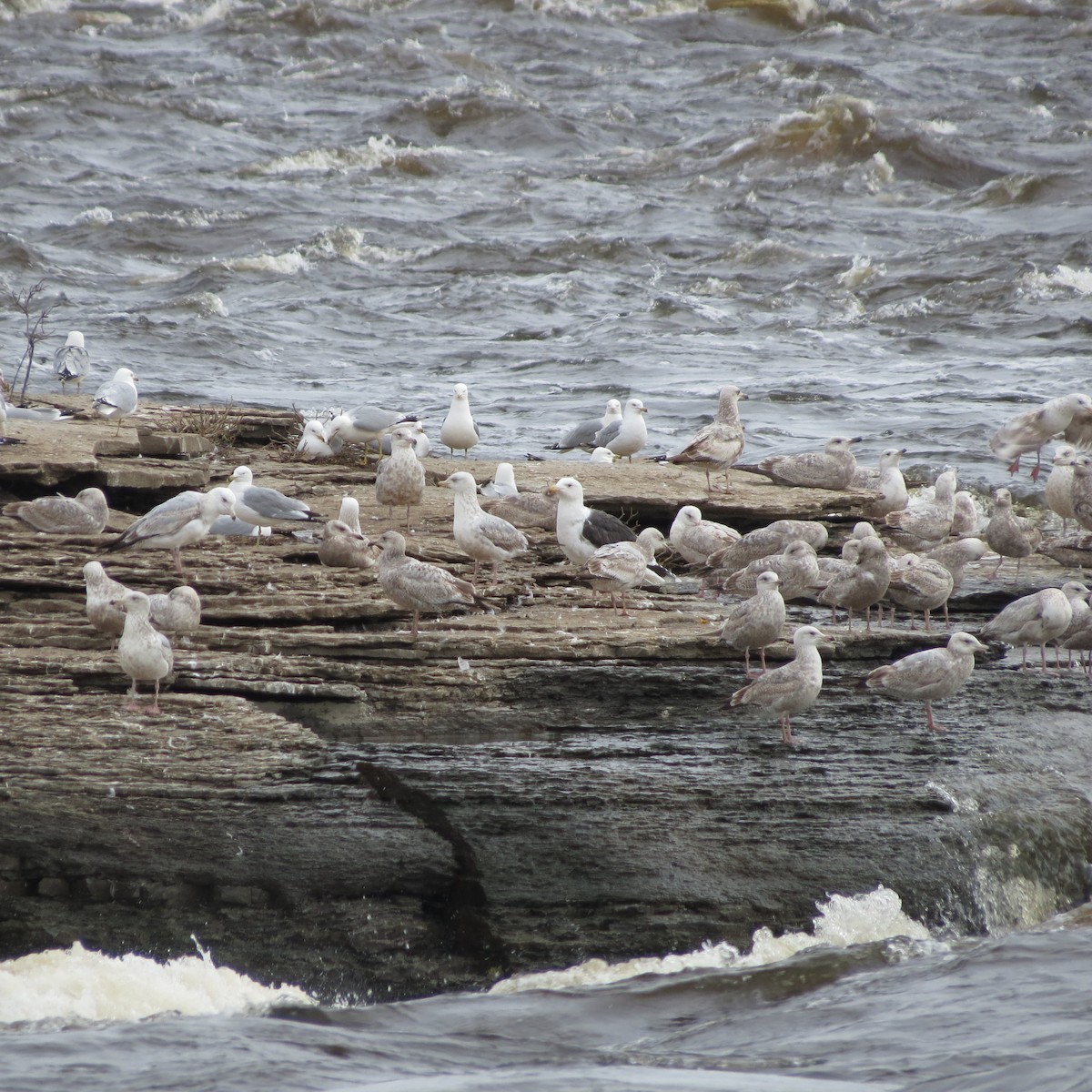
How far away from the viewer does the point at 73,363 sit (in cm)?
1566

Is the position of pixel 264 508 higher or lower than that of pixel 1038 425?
lower

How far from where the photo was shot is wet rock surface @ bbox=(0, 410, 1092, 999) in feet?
21.6

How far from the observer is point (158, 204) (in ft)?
90.8

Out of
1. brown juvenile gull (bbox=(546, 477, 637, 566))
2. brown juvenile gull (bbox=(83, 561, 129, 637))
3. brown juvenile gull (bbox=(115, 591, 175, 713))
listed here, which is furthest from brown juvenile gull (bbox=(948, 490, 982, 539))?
brown juvenile gull (bbox=(115, 591, 175, 713))

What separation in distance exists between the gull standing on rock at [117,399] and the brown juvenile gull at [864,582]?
21.8 feet

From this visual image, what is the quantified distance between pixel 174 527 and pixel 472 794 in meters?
3.07

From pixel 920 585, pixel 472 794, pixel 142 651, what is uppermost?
pixel 142 651

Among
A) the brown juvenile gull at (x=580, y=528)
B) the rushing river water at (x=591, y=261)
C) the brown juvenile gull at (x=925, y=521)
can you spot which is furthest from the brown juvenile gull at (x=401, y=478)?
the rushing river water at (x=591, y=261)

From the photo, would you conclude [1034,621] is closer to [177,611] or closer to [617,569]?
[617,569]

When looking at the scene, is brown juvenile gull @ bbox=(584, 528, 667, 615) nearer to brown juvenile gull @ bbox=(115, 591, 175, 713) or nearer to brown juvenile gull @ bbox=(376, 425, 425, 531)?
brown juvenile gull @ bbox=(376, 425, 425, 531)

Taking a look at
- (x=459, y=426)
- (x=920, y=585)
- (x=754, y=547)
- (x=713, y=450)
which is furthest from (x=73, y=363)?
(x=920, y=585)

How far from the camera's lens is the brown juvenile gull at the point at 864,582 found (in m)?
8.71

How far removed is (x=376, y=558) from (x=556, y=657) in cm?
199

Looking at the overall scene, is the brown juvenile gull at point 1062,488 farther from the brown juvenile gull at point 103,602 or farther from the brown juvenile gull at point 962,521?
the brown juvenile gull at point 103,602
